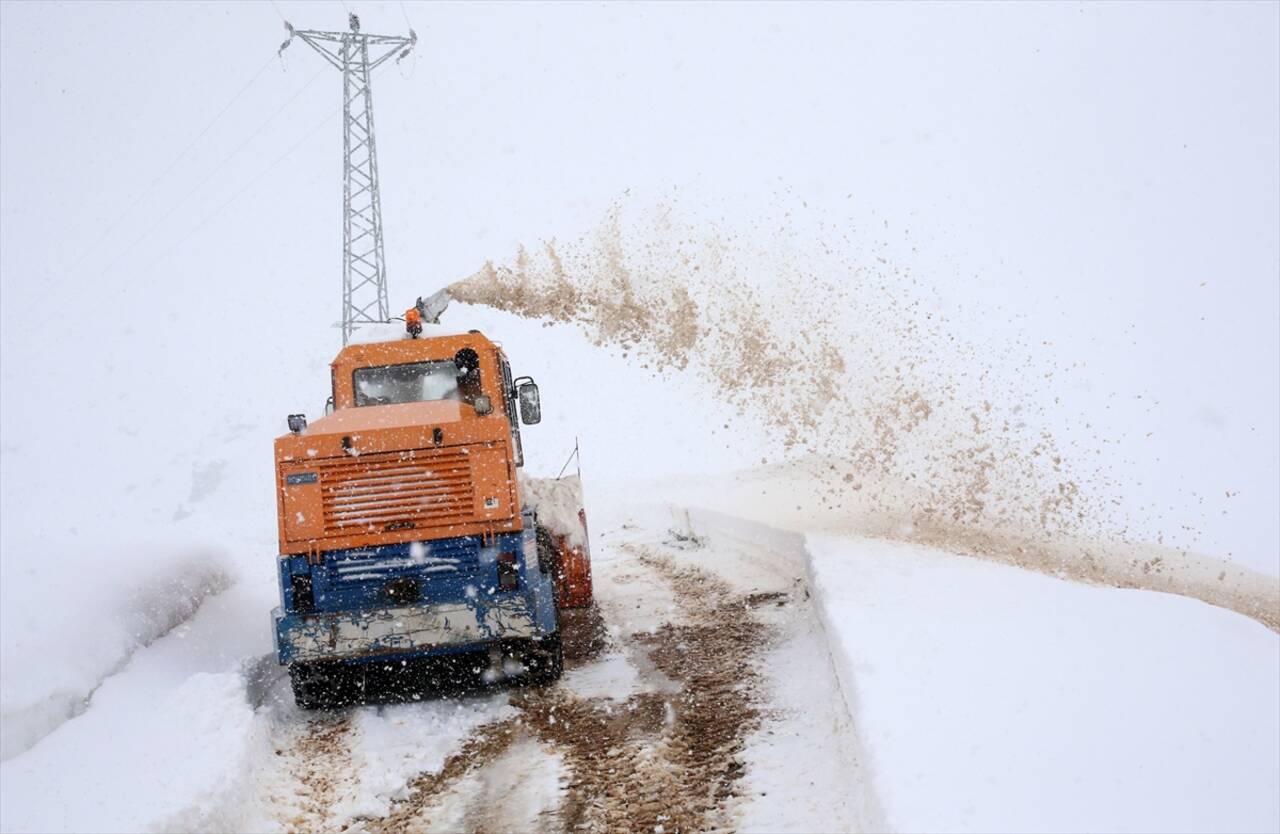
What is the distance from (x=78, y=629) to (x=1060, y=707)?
7.79 metres

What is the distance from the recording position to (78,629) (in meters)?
8.35

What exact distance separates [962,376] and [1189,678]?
9718 mm

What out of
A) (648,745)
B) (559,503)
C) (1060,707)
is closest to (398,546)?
(648,745)

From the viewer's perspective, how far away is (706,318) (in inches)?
614

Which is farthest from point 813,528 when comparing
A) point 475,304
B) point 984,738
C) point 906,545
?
point 984,738

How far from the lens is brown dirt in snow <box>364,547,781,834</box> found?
5.09 m

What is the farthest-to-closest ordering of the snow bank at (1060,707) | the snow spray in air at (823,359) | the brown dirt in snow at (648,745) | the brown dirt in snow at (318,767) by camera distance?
the snow spray in air at (823,359)
the brown dirt in snow at (318,767)
the brown dirt in snow at (648,745)
the snow bank at (1060,707)

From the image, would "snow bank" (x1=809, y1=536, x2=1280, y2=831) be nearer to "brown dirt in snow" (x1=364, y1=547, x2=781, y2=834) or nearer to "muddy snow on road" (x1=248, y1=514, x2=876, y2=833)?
"muddy snow on road" (x1=248, y1=514, x2=876, y2=833)

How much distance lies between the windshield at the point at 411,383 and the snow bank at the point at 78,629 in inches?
119

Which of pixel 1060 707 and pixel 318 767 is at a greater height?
pixel 1060 707

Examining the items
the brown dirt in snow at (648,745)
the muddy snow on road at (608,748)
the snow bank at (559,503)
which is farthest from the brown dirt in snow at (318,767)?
the snow bank at (559,503)

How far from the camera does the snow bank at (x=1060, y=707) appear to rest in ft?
13.6

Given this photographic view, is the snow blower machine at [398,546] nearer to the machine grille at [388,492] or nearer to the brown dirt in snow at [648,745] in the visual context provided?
the machine grille at [388,492]

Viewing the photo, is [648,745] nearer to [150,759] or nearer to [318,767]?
[318,767]
